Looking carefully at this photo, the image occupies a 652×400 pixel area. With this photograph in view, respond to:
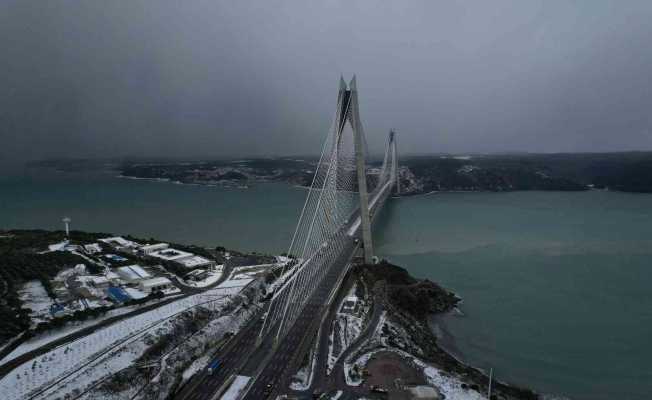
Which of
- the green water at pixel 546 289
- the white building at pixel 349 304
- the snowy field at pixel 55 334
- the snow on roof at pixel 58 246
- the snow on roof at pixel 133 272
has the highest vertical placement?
the snow on roof at pixel 58 246

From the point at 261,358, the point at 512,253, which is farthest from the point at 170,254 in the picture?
the point at 512,253

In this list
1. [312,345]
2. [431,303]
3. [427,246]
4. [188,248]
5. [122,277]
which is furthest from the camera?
[427,246]

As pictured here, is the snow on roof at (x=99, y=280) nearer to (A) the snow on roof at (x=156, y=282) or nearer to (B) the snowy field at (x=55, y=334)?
(A) the snow on roof at (x=156, y=282)

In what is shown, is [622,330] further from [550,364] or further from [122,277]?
[122,277]

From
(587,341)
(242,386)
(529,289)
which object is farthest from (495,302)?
(242,386)

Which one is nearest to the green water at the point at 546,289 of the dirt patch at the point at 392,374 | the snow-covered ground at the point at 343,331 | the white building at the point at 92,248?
the dirt patch at the point at 392,374

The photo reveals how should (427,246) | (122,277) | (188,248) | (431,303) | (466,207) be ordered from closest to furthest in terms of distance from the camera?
(431,303)
(122,277)
(188,248)
(427,246)
(466,207)
